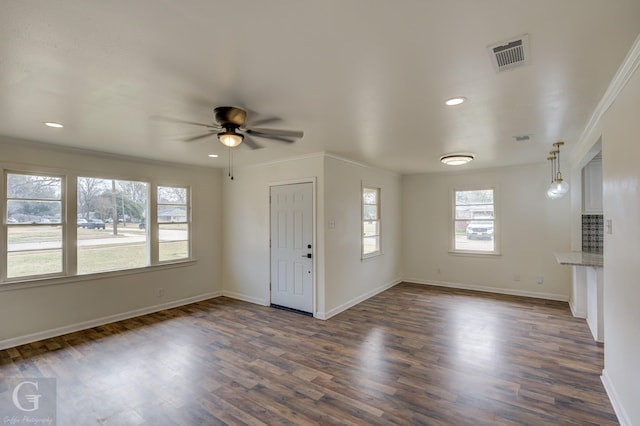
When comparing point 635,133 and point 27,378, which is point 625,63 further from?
point 27,378

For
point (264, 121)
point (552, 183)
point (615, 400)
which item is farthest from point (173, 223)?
point (552, 183)

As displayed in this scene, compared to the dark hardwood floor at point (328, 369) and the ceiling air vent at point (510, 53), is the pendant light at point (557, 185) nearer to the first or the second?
the dark hardwood floor at point (328, 369)

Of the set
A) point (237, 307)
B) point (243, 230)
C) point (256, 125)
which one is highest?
point (256, 125)

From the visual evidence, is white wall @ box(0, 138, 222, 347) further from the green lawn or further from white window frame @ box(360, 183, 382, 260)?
white window frame @ box(360, 183, 382, 260)

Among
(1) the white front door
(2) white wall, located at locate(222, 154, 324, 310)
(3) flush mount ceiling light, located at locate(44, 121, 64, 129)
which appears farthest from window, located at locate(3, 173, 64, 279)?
(1) the white front door

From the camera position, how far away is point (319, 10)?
1434mm

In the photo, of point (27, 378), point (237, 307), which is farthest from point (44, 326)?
point (237, 307)

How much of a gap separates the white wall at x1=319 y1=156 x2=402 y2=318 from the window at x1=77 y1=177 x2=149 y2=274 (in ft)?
10.0

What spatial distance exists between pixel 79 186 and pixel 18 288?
4.77ft

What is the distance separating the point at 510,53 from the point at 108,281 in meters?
5.45

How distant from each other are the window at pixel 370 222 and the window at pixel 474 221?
70.9 inches

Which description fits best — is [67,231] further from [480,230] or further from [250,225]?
[480,230]

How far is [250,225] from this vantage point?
Result: 5.64 m

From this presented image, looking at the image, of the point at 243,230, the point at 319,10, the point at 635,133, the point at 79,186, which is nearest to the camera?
the point at 319,10
